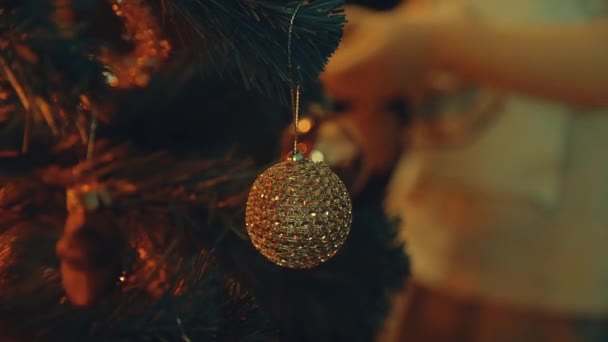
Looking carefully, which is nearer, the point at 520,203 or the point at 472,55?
the point at 472,55

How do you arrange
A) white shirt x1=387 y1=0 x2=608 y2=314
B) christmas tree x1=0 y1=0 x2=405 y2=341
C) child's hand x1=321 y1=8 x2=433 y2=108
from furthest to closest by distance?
white shirt x1=387 y1=0 x2=608 y2=314
child's hand x1=321 y1=8 x2=433 y2=108
christmas tree x1=0 y1=0 x2=405 y2=341

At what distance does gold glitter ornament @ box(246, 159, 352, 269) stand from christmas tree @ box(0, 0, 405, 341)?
4 cm

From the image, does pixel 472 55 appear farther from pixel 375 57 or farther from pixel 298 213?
pixel 298 213

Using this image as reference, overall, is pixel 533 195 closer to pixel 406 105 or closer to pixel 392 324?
pixel 406 105

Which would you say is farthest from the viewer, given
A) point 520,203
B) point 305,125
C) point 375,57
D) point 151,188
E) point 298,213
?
point 520,203

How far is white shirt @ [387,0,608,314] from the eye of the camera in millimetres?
898

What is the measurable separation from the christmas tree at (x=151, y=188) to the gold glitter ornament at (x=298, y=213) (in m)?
0.04

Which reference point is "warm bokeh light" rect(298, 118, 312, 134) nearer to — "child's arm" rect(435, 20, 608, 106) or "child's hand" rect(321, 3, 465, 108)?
"child's hand" rect(321, 3, 465, 108)

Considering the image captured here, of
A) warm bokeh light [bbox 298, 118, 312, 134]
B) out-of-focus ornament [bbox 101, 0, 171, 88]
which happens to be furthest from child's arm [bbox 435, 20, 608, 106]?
out-of-focus ornament [bbox 101, 0, 171, 88]

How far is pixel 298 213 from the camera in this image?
276mm

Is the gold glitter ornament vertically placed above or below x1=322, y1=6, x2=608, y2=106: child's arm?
above

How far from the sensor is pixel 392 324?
3.50ft

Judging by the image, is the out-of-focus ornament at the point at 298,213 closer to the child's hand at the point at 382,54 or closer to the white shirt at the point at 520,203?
the child's hand at the point at 382,54

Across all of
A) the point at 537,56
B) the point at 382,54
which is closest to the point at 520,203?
the point at 537,56
